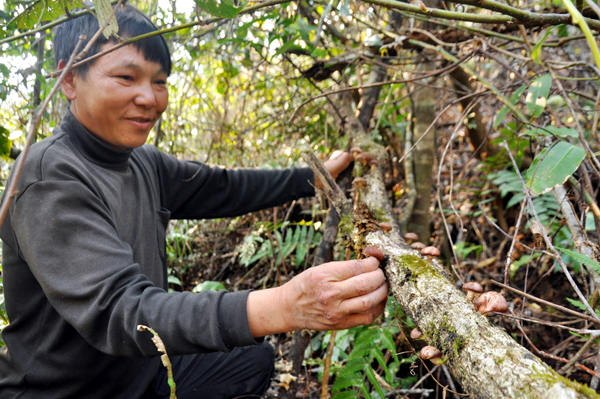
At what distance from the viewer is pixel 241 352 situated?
2.82 metres

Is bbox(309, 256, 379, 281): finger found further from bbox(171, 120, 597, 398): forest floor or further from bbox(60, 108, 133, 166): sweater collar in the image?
bbox(60, 108, 133, 166): sweater collar

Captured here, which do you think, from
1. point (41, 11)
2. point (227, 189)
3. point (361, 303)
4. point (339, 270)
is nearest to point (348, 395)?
point (361, 303)

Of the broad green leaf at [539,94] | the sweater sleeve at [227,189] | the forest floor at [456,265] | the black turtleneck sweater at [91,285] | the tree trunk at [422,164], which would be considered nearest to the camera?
the black turtleneck sweater at [91,285]

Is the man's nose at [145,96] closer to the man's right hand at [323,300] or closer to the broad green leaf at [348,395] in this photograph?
the man's right hand at [323,300]

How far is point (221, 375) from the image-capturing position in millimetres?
2707

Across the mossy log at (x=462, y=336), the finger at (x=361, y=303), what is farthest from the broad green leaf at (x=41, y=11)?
the mossy log at (x=462, y=336)

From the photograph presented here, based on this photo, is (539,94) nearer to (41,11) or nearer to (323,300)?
(323,300)

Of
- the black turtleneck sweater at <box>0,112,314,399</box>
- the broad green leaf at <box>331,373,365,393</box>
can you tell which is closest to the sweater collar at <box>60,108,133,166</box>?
the black turtleneck sweater at <box>0,112,314,399</box>

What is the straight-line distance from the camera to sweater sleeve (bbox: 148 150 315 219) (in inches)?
119

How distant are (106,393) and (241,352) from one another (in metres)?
0.95

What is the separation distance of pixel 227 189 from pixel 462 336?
2.24m

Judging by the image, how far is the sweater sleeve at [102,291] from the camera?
146 cm

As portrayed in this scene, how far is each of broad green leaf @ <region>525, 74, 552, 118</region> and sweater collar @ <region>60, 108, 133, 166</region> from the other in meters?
2.17

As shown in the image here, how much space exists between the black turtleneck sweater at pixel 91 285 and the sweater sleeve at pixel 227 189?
163 mm
